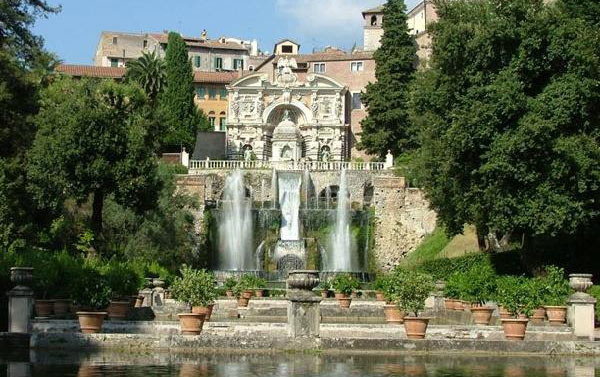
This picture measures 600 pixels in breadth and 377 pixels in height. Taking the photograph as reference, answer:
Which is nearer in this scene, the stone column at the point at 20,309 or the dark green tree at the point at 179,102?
the stone column at the point at 20,309

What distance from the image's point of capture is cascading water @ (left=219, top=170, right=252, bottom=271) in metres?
64.9

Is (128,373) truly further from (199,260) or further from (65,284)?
(199,260)

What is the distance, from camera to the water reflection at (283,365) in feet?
58.9

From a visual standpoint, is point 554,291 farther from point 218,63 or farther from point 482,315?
point 218,63

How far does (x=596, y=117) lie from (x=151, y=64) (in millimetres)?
54324

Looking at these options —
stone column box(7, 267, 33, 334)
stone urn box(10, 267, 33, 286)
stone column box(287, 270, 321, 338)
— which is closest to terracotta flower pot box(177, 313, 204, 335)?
stone column box(287, 270, 321, 338)

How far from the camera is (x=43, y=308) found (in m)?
27.1

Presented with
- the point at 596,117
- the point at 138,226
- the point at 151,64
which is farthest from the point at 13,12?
the point at 151,64

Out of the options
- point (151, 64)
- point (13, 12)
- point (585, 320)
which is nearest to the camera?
point (585, 320)

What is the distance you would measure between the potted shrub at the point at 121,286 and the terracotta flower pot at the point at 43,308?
5.41ft

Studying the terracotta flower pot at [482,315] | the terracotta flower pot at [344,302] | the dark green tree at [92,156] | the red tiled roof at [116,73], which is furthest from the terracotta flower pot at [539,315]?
the red tiled roof at [116,73]

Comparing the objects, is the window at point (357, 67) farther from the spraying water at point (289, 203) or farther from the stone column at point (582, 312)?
the stone column at point (582, 312)

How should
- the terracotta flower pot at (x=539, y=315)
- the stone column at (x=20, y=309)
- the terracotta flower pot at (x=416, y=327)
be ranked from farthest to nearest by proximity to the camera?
the terracotta flower pot at (x=539, y=315), the terracotta flower pot at (x=416, y=327), the stone column at (x=20, y=309)

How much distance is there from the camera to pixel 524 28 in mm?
37500
